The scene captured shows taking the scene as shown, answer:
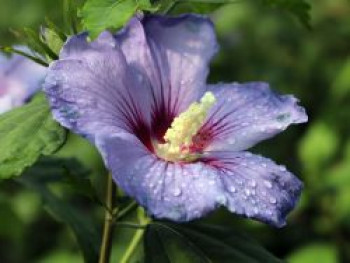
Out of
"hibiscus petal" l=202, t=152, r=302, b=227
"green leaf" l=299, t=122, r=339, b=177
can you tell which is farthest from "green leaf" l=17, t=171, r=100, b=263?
"green leaf" l=299, t=122, r=339, b=177

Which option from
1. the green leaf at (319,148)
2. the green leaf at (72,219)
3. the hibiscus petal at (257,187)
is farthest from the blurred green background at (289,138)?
the hibiscus petal at (257,187)

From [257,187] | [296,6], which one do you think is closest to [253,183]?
[257,187]

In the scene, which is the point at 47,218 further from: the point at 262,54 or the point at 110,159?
the point at 110,159

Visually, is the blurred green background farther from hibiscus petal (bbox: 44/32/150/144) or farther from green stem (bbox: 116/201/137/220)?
hibiscus petal (bbox: 44/32/150/144)

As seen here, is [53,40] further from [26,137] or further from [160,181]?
[160,181]

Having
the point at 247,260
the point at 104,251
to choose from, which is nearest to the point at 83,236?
the point at 104,251

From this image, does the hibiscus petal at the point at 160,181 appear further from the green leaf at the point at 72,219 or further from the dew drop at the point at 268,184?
the green leaf at the point at 72,219
